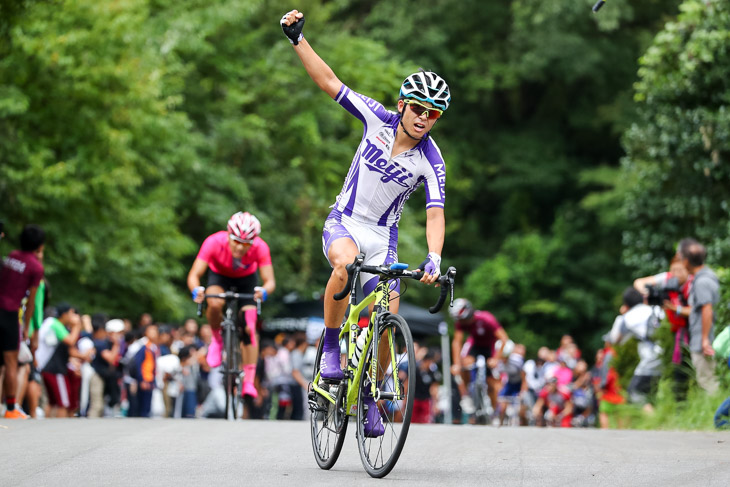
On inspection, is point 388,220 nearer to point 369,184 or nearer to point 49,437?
point 369,184

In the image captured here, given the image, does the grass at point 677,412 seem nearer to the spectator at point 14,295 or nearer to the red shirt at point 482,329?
the red shirt at point 482,329

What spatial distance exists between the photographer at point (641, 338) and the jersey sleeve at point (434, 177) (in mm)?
7003

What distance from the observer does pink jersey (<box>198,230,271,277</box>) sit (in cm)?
1449

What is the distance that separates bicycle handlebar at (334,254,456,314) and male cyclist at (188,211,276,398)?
5.98 m

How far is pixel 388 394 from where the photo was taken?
7.63m

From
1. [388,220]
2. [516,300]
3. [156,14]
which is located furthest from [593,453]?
[516,300]

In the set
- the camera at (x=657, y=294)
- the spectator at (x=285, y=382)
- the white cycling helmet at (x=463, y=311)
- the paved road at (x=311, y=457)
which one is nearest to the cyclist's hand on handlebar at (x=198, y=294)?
the paved road at (x=311, y=457)

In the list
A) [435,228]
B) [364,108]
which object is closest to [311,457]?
[435,228]

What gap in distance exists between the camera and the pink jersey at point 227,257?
14492 mm

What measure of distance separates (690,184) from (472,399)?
5.88 meters

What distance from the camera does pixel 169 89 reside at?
29.3m

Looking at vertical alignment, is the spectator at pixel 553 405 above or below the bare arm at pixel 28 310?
below

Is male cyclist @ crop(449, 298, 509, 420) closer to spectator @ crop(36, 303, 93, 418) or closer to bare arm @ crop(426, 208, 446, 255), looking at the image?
spectator @ crop(36, 303, 93, 418)

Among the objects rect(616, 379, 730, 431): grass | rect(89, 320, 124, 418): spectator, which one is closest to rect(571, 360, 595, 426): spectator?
rect(616, 379, 730, 431): grass
